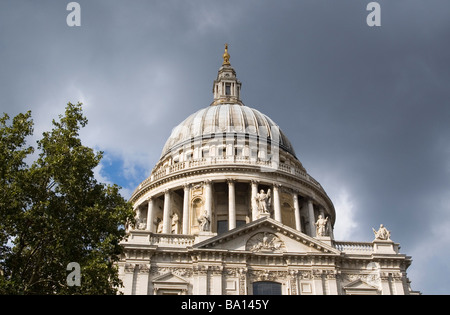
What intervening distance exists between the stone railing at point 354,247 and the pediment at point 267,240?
1869 millimetres

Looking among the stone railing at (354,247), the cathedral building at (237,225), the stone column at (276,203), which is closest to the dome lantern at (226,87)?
the cathedral building at (237,225)

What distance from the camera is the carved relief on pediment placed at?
37.5m

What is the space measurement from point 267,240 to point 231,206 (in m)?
13.5

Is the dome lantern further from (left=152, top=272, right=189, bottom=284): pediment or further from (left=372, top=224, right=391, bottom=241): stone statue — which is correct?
(left=152, top=272, right=189, bottom=284): pediment

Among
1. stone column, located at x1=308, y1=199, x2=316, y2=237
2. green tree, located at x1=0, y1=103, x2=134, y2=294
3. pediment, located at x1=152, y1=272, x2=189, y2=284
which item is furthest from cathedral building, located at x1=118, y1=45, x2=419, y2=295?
green tree, located at x1=0, y1=103, x2=134, y2=294

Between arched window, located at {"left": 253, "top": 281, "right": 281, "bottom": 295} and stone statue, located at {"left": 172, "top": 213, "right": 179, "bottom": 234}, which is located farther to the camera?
stone statue, located at {"left": 172, "top": 213, "right": 179, "bottom": 234}

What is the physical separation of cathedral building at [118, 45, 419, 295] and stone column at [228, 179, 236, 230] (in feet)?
0.39

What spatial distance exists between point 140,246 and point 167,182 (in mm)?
20212

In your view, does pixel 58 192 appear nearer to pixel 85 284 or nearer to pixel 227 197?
pixel 85 284

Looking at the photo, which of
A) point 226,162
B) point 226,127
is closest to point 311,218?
point 226,162

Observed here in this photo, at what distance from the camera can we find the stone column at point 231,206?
5014cm

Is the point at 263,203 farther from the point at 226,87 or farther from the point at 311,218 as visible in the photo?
the point at 226,87

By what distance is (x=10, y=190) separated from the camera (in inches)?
867
